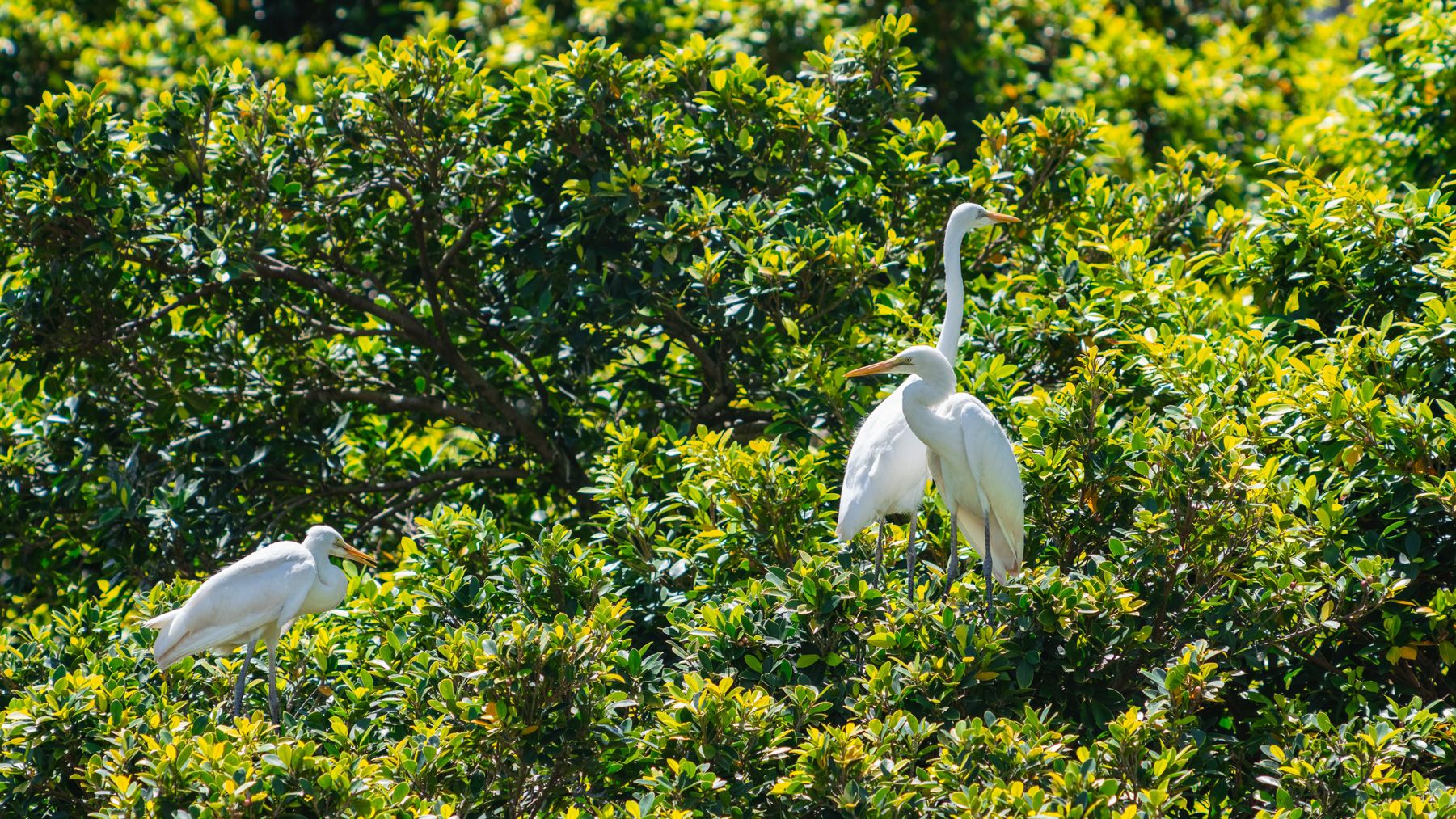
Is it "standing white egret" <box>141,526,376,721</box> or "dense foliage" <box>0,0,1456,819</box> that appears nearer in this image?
"dense foliage" <box>0,0,1456,819</box>

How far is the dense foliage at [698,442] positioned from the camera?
3.95m

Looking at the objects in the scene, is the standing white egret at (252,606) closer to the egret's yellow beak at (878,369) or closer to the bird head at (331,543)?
the bird head at (331,543)

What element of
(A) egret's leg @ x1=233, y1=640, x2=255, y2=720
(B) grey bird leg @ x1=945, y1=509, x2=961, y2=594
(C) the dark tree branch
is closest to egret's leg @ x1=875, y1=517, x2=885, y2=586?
(B) grey bird leg @ x1=945, y1=509, x2=961, y2=594

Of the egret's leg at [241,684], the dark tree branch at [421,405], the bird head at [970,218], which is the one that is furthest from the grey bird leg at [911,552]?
the dark tree branch at [421,405]

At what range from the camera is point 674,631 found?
486cm

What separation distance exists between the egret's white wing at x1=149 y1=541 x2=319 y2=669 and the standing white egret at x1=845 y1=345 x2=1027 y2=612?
202 centimetres

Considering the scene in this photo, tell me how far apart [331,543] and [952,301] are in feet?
8.12

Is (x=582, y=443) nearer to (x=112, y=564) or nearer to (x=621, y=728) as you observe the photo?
(x=112, y=564)

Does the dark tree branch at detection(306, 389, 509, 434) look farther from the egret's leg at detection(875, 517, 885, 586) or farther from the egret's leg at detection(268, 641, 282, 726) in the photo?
the egret's leg at detection(875, 517, 885, 586)

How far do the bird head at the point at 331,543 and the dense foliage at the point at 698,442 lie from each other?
0.13m

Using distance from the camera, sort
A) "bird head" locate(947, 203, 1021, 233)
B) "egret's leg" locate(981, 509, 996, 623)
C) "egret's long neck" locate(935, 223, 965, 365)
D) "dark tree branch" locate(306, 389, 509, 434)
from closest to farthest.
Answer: "egret's leg" locate(981, 509, 996, 623) → "egret's long neck" locate(935, 223, 965, 365) → "bird head" locate(947, 203, 1021, 233) → "dark tree branch" locate(306, 389, 509, 434)

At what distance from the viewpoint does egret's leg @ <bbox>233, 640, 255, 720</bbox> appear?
4.73m

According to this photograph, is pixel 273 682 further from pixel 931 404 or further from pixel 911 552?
pixel 931 404

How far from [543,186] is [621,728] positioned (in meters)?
2.86
